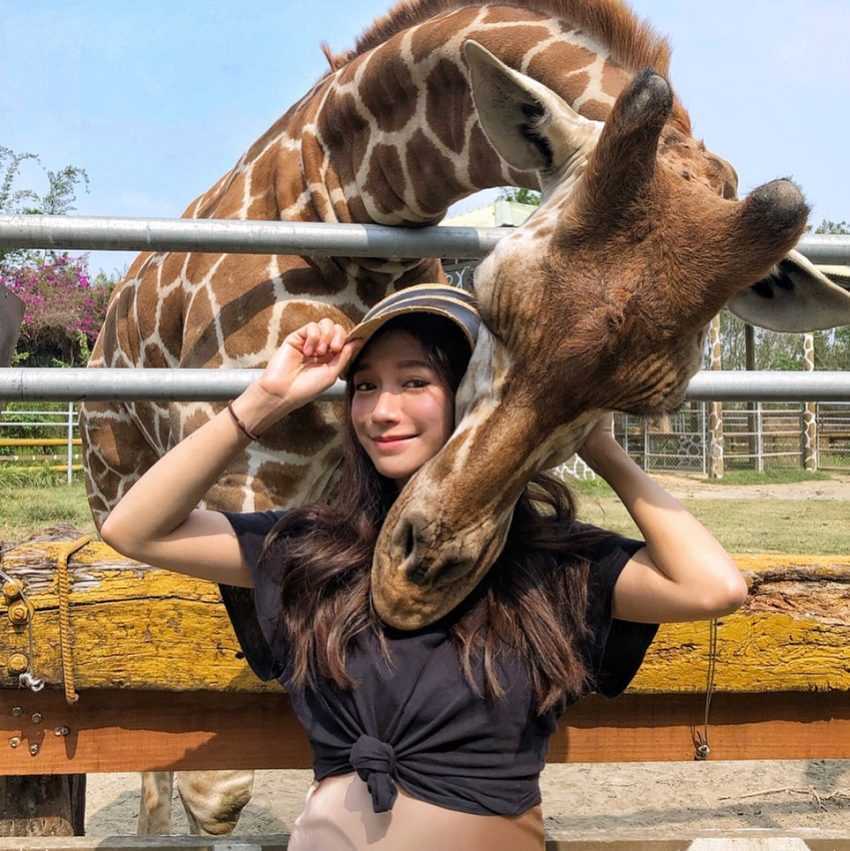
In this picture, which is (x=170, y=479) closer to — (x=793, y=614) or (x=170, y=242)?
(x=170, y=242)

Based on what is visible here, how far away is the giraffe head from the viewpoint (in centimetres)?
120

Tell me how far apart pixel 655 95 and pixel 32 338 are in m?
22.2

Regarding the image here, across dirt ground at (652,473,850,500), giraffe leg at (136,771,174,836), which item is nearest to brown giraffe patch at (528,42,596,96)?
giraffe leg at (136,771,174,836)

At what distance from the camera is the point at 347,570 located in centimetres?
146

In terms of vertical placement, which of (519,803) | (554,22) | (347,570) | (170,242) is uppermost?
Answer: (554,22)

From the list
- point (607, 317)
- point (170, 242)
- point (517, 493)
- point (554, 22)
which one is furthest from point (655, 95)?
point (554, 22)

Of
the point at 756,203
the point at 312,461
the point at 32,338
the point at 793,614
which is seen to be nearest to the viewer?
the point at 756,203

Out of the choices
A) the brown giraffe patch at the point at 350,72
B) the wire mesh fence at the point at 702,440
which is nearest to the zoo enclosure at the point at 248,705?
the brown giraffe patch at the point at 350,72

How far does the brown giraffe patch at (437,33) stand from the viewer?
7.48 ft

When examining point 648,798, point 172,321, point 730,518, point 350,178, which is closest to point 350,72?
point 350,178

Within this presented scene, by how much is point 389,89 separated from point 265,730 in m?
1.68

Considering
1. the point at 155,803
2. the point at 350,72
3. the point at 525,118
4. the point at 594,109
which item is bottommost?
the point at 155,803

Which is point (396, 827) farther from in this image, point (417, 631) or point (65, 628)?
point (65, 628)

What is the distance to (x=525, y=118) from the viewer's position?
1567 millimetres
